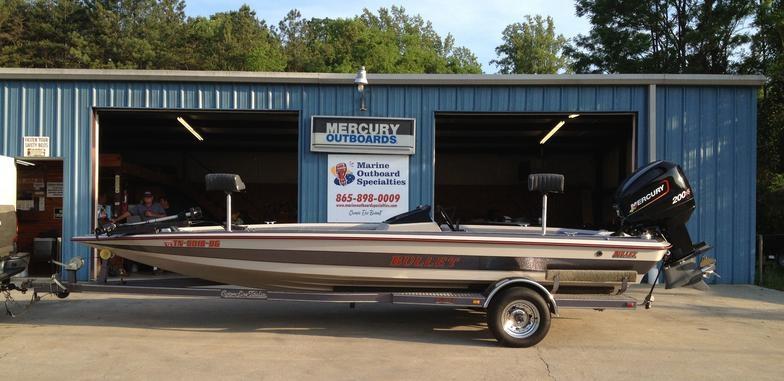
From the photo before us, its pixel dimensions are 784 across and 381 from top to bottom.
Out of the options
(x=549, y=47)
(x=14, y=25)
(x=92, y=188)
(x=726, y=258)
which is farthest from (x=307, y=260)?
(x=549, y=47)

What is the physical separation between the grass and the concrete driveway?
99.8 inches

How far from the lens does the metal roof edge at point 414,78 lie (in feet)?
35.7

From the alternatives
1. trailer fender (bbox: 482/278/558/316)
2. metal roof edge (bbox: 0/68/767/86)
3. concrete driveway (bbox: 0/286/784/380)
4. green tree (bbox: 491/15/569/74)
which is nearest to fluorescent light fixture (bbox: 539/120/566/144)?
metal roof edge (bbox: 0/68/767/86)

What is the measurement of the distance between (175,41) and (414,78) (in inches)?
1239

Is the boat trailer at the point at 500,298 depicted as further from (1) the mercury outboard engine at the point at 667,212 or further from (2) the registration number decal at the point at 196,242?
(1) the mercury outboard engine at the point at 667,212

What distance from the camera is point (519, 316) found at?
21.0ft

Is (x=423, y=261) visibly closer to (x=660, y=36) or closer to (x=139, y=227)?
(x=139, y=227)

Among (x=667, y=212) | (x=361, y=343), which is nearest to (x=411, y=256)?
(x=361, y=343)

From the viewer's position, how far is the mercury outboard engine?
262 inches

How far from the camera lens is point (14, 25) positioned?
33781mm

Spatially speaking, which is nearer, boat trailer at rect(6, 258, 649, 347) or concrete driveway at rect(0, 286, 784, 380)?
concrete driveway at rect(0, 286, 784, 380)

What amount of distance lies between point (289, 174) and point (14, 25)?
74.9 ft

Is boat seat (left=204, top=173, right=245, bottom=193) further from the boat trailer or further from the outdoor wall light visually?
the outdoor wall light

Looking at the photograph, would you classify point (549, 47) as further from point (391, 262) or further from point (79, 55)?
point (391, 262)
